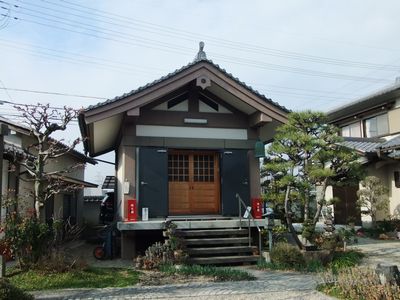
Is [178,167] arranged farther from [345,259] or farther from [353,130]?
[353,130]

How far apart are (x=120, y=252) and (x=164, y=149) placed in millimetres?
3360

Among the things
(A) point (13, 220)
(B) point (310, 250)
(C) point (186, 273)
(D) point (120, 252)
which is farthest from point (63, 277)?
(B) point (310, 250)

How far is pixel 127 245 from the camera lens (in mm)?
11727

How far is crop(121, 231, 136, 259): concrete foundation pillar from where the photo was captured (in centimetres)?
1168

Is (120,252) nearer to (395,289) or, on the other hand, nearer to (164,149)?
(164,149)

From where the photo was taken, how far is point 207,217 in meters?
12.7

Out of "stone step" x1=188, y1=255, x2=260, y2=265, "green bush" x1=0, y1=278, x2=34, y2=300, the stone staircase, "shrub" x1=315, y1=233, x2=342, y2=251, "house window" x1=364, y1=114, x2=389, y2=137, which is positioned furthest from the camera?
"house window" x1=364, y1=114, x2=389, y2=137

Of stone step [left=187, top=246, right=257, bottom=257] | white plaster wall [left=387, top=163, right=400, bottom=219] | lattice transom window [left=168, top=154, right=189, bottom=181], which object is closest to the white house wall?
lattice transom window [left=168, top=154, right=189, bottom=181]

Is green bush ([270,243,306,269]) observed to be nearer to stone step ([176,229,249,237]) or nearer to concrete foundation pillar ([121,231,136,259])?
stone step ([176,229,249,237])

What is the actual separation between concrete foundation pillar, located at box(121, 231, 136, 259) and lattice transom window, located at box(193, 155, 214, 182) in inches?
109

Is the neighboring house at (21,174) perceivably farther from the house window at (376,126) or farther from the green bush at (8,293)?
the house window at (376,126)

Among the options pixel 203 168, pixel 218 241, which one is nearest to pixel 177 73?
pixel 203 168

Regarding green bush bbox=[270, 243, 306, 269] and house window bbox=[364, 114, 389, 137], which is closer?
green bush bbox=[270, 243, 306, 269]

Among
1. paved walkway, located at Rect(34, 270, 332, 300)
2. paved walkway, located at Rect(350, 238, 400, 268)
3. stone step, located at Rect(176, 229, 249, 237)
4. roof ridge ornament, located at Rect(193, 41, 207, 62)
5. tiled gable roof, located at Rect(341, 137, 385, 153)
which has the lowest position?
paved walkway, located at Rect(34, 270, 332, 300)
